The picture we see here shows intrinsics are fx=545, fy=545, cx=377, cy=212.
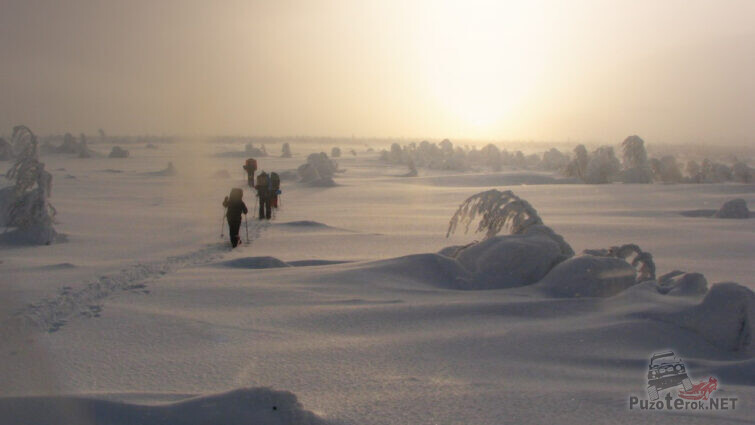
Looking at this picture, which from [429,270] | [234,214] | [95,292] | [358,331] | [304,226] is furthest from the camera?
[304,226]

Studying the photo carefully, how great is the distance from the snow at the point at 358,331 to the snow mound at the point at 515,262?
0.07 ft

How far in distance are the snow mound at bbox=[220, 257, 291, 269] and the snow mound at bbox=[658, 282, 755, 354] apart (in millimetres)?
5129

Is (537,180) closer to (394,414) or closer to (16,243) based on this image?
(16,243)

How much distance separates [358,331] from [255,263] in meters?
3.55

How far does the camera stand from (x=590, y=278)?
5879 mm

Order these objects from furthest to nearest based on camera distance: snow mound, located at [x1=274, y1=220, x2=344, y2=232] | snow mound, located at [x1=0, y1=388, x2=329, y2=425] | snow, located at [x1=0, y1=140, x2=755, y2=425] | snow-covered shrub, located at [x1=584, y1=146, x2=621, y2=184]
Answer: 1. snow-covered shrub, located at [x1=584, y1=146, x2=621, y2=184]
2. snow mound, located at [x1=274, y1=220, x2=344, y2=232]
3. snow, located at [x1=0, y1=140, x2=755, y2=425]
4. snow mound, located at [x1=0, y1=388, x2=329, y2=425]

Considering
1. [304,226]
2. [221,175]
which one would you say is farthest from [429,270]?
[221,175]

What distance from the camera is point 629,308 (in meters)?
5.13

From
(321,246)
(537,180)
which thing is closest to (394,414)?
(321,246)

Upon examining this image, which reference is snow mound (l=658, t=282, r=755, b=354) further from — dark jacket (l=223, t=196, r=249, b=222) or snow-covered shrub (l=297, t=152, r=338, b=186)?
snow-covered shrub (l=297, t=152, r=338, b=186)

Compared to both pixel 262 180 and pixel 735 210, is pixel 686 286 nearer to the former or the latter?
pixel 735 210

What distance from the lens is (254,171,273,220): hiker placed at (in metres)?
14.1

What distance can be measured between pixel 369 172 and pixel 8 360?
35091mm

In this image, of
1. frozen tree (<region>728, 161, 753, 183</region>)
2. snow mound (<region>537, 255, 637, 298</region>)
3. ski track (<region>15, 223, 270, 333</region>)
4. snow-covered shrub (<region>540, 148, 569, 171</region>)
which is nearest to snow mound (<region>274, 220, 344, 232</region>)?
ski track (<region>15, 223, 270, 333</region>)
